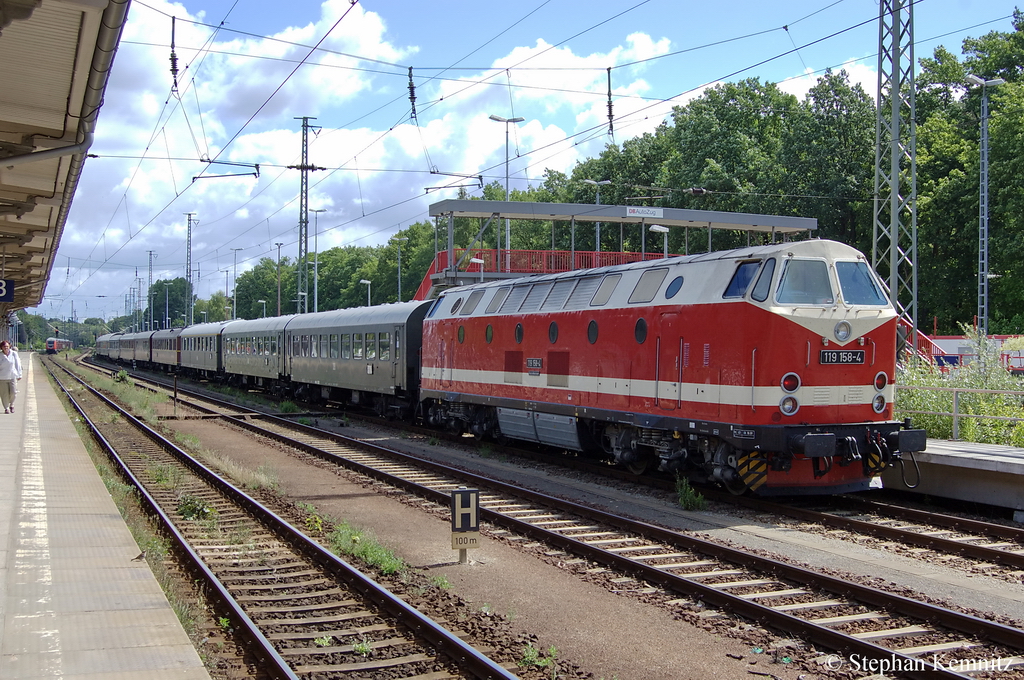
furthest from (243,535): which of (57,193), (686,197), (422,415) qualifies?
(686,197)

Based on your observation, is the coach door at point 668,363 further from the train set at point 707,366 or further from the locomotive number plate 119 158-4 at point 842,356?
the locomotive number plate 119 158-4 at point 842,356

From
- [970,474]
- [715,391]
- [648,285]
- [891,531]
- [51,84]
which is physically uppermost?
[51,84]

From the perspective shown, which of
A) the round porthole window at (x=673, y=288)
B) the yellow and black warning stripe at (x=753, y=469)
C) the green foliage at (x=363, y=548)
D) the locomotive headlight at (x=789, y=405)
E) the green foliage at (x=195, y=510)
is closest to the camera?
the green foliage at (x=363, y=548)

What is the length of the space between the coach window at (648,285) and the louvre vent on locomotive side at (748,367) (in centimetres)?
2

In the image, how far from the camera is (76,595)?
7.45 meters

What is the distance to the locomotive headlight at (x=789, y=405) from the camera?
1115cm

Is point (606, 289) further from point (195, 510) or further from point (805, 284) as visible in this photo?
point (195, 510)

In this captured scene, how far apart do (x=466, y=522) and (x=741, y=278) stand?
5.06 metres

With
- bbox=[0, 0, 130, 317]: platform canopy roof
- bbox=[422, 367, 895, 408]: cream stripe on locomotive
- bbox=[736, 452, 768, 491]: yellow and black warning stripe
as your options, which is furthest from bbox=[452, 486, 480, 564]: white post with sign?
bbox=[0, 0, 130, 317]: platform canopy roof

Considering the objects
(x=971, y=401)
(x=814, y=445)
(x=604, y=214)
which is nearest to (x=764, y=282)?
(x=814, y=445)

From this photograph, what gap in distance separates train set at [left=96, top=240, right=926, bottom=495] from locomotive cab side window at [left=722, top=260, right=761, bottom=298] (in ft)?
0.06

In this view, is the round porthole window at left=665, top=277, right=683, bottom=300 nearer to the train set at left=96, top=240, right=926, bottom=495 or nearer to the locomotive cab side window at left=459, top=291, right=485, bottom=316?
the train set at left=96, top=240, right=926, bottom=495

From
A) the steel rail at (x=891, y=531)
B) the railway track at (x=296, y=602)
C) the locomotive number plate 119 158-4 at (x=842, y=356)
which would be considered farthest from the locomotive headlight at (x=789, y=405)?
the railway track at (x=296, y=602)

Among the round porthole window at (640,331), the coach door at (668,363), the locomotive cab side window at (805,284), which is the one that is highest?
the locomotive cab side window at (805,284)
